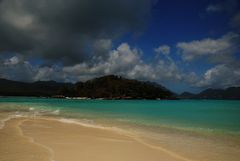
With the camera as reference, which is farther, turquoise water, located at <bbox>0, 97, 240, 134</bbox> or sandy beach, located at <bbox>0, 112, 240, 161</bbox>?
turquoise water, located at <bbox>0, 97, 240, 134</bbox>

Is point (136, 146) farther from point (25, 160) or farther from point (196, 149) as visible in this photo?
point (25, 160)

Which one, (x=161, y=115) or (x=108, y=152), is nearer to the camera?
(x=108, y=152)

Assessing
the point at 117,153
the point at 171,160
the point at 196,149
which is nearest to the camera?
the point at 171,160

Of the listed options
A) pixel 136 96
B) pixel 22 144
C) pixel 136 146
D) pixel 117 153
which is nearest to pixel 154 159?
pixel 117 153

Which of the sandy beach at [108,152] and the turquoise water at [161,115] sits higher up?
the turquoise water at [161,115]

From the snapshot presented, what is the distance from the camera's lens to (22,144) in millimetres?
10227

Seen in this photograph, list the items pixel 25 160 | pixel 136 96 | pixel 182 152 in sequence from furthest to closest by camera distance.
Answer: pixel 136 96 < pixel 182 152 < pixel 25 160

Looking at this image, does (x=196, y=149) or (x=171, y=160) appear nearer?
(x=171, y=160)

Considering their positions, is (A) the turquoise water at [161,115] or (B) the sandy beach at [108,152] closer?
(B) the sandy beach at [108,152]

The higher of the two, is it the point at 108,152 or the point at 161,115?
the point at 161,115

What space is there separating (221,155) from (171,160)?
2.26 meters

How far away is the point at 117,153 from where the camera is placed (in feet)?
29.6

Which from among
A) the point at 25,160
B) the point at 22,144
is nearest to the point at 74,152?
the point at 25,160

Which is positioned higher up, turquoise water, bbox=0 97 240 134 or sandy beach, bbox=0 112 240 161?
turquoise water, bbox=0 97 240 134
